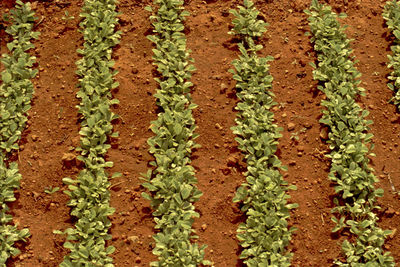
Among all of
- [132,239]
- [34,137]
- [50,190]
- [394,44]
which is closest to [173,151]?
[132,239]

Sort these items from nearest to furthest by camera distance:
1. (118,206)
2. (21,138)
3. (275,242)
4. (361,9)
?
(275,242) → (118,206) → (21,138) → (361,9)

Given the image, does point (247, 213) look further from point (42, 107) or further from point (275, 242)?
point (42, 107)

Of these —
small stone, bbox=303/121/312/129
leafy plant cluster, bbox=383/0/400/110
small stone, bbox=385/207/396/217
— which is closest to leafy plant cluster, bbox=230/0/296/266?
small stone, bbox=303/121/312/129

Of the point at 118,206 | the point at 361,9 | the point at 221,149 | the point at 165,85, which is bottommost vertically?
the point at 118,206

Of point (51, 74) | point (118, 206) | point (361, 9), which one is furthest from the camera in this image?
point (361, 9)

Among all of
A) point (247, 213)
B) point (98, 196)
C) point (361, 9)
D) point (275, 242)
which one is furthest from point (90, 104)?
point (361, 9)

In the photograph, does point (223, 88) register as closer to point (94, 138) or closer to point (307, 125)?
point (307, 125)

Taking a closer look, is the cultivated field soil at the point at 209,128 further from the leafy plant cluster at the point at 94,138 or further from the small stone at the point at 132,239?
the leafy plant cluster at the point at 94,138
